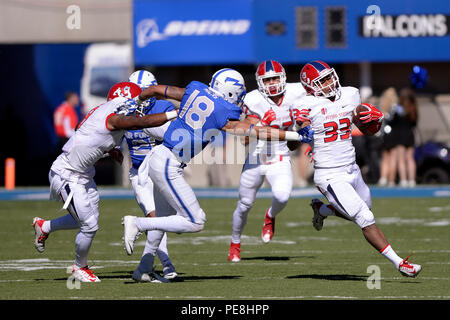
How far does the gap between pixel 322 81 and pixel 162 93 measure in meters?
→ 1.32

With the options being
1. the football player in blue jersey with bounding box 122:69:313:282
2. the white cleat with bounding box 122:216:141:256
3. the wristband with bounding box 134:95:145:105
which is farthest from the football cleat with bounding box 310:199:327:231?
the white cleat with bounding box 122:216:141:256

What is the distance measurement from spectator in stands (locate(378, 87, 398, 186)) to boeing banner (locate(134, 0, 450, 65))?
2402mm

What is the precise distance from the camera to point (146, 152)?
9375 millimetres

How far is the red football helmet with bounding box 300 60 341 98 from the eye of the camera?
8.62 m

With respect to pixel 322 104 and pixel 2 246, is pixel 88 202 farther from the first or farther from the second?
pixel 2 246

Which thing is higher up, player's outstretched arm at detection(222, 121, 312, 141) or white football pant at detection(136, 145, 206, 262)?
player's outstretched arm at detection(222, 121, 312, 141)

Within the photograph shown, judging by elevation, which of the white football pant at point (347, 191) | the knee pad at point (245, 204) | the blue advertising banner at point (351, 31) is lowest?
the knee pad at point (245, 204)

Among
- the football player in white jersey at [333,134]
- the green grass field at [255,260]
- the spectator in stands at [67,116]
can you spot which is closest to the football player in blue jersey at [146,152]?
the green grass field at [255,260]

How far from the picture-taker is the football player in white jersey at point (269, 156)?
10.3m

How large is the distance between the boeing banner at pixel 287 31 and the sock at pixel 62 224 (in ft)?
41.9

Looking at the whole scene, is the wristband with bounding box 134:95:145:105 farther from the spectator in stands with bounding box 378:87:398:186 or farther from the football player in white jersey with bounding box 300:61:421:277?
the spectator in stands with bounding box 378:87:398:186

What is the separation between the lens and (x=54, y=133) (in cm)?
2184

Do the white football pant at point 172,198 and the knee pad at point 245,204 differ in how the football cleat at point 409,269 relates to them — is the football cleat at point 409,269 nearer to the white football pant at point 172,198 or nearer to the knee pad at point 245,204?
the white football pant at point 172,198

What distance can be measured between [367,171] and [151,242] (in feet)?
40.6
